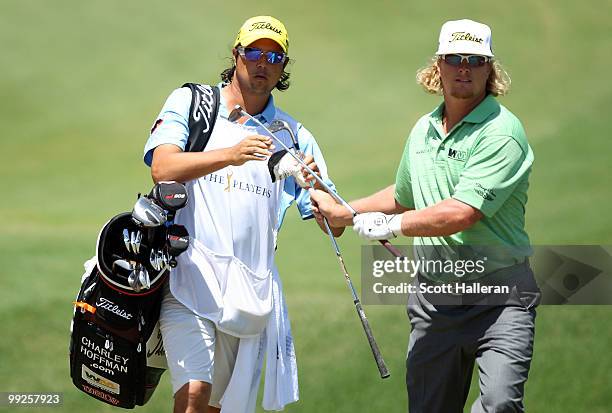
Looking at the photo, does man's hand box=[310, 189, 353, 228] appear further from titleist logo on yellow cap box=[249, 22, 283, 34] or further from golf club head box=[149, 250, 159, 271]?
golf club head box=[149, 250, 159, 271]

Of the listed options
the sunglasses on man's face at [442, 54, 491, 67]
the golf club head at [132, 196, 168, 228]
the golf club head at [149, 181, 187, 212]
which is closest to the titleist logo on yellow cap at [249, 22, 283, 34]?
the sunglasses on man's face at [442, 54, 491, 67]

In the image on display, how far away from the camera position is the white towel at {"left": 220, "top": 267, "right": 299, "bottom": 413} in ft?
19.3

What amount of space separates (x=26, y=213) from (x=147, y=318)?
652 cm

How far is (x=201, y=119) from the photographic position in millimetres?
5746

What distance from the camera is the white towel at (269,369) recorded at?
5.89 metres

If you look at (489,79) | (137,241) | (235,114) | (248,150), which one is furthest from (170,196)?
(489,79)

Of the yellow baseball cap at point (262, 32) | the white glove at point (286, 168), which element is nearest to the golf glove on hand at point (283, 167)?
the white glove at point (286, 168)

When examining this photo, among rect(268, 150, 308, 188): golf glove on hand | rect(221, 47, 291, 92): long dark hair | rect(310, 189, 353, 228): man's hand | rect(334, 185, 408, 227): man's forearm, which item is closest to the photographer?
rect(268, 150, 308, 188): golf glove on hand

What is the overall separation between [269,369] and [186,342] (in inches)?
22.4

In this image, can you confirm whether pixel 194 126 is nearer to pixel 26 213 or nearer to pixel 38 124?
pixel 26 213

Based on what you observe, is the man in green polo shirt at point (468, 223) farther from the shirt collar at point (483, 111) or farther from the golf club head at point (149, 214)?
the golf club head at point (149, 214)

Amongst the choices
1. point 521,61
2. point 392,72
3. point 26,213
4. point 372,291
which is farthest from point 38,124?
point 372,291

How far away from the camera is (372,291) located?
721cm

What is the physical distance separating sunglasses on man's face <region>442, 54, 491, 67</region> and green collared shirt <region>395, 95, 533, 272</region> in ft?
0.56
